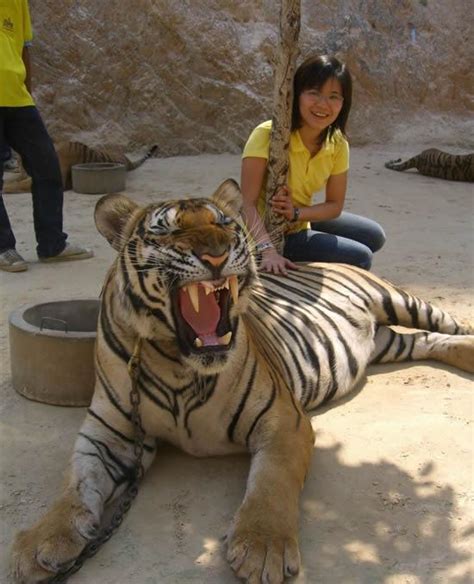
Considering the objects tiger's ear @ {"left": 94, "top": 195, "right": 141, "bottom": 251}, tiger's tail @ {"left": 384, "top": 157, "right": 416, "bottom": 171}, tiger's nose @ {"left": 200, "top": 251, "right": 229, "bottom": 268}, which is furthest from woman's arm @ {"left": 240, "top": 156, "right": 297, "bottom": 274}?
tiger's tail @ {"left": 384, "top": 157, "right": 416, "bottom": 171}

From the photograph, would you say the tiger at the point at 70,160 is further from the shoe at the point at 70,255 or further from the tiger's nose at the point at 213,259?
the tiger's nose at the point at 213,259

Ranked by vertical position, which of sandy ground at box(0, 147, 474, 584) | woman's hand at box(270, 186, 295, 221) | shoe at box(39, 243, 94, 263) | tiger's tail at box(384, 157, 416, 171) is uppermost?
woman's hand at box(270, 186, 295, 221)

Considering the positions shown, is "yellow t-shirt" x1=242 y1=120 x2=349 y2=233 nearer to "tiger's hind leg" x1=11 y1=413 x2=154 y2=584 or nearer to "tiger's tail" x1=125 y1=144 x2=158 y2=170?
"tiger's hind leg" x1=11 y1=413 x2=154 y2=584

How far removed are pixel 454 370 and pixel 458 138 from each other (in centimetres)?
793

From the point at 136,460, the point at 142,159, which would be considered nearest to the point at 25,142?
the point at 136,460

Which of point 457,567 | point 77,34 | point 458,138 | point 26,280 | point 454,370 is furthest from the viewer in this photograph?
point 458,138

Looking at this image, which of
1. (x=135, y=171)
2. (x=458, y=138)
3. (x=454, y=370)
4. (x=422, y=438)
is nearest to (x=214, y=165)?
(x=135, y=171)

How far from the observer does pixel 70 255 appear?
550 cm

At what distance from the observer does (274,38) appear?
1066 centimetres

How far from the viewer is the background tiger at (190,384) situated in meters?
2.23

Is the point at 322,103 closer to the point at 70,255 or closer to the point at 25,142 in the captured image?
the point at 25,142

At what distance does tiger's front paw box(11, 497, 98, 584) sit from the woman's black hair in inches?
93.3

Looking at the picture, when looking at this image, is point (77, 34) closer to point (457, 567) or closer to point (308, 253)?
point (308, 253)

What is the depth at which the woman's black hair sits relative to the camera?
3.85 m
